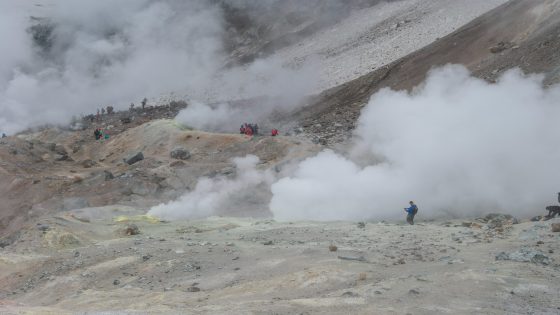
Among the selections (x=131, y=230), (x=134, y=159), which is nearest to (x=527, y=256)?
(x=131, y=230)

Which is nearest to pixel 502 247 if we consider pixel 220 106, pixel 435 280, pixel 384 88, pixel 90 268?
pixel 435 280

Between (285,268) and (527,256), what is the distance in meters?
3.21

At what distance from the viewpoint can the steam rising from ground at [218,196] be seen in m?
16.9

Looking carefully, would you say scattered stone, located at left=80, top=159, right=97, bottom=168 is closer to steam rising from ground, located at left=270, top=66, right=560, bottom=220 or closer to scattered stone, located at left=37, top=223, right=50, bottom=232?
steam rising from ground, located at left=270, top=66, right=560, bottom=220

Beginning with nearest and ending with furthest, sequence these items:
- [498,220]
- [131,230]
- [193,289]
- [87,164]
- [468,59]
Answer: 1. [193,289]
2. [498,220]
3. [131,230]
4. [87,164]
5. [468,59]

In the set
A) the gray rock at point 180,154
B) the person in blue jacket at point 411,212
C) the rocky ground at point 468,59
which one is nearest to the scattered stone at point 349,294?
the person in blue jacket at point 411,212

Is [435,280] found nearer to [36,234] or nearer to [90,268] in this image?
[90,268]

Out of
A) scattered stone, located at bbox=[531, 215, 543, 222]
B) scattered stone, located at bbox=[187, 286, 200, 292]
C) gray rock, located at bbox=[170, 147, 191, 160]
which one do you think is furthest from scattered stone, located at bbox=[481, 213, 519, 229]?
gray rock, located at bbox=[170, 147, 191, 160]

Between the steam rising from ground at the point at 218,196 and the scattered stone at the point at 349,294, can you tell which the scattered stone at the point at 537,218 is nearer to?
the scattered stone at the point at 349,294

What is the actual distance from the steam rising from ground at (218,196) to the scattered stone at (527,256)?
9.41 m

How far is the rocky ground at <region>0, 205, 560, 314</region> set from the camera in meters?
6.98

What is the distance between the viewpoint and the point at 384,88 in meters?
30.4

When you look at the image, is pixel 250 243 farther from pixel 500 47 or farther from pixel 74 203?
pixel 500 47

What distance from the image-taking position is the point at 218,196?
1811 centimetres
